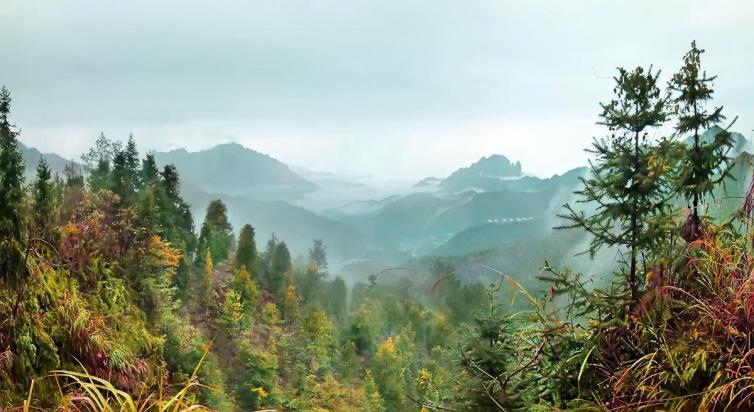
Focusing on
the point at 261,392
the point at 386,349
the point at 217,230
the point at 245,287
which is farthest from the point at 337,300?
the point at 261,392

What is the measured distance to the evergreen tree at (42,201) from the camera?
39.1ft

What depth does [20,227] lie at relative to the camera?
27.7ft

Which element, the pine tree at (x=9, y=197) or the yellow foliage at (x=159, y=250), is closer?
the pine tree at (x=9, y=197)

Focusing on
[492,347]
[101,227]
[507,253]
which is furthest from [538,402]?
[507,253]

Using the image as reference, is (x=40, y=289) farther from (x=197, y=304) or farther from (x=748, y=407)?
(x=197, y=304)

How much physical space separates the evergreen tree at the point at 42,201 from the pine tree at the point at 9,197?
1.08 m

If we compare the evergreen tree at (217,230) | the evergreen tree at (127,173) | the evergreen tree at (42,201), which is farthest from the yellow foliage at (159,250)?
the evergreen tree at (217,230)

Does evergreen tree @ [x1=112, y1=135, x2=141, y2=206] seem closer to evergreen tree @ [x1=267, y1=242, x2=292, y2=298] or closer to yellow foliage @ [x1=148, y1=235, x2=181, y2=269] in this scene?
yellow foliage @ [x1=148, y1=235, x2=181, y2=269]

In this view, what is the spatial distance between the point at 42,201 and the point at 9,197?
4.39 metres

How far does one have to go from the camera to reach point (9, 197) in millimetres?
9328

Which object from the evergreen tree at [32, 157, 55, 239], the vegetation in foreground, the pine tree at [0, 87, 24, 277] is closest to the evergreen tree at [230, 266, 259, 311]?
the vegetation in foreground

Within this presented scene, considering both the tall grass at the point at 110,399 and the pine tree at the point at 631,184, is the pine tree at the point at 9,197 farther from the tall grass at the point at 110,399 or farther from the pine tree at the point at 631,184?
the pine tree at the point at 631,184

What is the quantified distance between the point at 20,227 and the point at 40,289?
246 centimetres

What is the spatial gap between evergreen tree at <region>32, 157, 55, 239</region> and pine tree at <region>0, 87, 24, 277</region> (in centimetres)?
108
